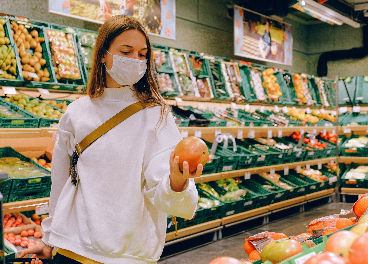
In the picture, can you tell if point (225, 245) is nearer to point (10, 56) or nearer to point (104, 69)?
point (10, 56)

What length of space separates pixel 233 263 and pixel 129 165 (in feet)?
1.83

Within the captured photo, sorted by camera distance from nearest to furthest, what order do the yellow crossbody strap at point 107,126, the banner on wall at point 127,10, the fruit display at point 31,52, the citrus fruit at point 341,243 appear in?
the citrus fruit at point 341,243 < the yellow crossbody strap at point 107,126 < the fruit display at point 31,52 < the banner on wall at point 127,10

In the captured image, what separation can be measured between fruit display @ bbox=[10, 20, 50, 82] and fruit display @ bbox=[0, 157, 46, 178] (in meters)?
0.73

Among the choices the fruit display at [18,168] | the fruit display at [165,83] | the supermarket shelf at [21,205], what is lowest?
the supermarket shelf at [21,205]

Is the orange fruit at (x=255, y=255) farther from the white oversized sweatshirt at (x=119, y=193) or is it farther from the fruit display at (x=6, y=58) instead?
the fruit display at (x=6, y=58)

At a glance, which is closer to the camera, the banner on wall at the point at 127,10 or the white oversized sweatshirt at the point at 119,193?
the white oversized sweatshirt at the point at 119,193

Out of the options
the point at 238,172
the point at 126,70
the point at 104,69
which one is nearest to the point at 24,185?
the point at 104,69

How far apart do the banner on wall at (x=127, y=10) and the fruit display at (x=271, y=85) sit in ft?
7.80

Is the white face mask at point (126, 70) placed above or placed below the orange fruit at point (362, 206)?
above

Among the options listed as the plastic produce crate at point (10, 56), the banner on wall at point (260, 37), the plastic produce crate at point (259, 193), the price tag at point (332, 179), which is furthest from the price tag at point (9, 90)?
the price tag at point (332, 179)

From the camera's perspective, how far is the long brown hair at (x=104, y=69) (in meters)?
1.39

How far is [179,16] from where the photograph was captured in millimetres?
5848

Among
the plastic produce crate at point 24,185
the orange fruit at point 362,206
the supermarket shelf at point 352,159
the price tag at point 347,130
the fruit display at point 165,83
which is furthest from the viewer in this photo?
the price tag at point 347,130

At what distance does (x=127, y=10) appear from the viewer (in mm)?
4344
